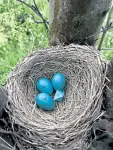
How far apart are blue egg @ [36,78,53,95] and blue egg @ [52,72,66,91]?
0.03 metres

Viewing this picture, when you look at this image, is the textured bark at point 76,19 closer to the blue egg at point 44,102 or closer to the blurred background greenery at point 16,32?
the blue egg at point 44,102

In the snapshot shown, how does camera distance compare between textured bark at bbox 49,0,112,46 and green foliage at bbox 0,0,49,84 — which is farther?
green foliage at bbox 0,0,49,84

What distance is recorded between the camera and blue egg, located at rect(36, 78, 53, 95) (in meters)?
1.68

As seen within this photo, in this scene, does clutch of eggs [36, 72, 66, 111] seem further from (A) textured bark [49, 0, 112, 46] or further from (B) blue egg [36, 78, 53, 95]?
(A) textured bark [49, 0, 112, 46]

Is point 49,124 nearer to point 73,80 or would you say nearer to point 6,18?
point 73,80

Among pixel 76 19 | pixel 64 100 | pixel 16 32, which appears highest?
pixel 76 19

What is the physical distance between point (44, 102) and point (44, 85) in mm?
88

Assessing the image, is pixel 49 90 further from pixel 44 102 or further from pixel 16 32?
pixel 16 32

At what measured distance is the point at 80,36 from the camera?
144 cm

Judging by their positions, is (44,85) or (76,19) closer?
(76,19)

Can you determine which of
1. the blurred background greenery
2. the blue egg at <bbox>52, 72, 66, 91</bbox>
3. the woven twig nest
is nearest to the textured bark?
the woven twig nest

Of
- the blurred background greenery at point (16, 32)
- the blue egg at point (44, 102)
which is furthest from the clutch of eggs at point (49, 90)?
the blurred background greenery at point (16, 32)

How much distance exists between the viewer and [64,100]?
1703 millimetres

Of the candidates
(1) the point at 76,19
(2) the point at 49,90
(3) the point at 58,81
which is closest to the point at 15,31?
(2) the point at 49,90
